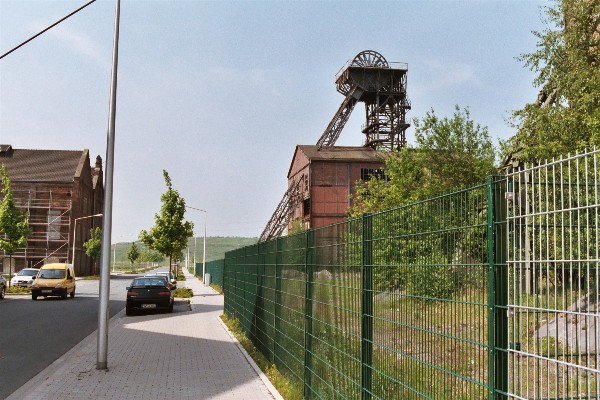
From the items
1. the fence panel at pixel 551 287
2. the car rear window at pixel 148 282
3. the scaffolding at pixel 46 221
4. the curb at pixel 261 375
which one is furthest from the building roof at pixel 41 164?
the fence panel at pixel 551 287

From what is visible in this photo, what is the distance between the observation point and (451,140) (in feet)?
114

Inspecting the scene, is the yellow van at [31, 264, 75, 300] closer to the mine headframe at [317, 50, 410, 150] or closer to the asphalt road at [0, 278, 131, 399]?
the asphalt road at [0, 278, 131, 399]

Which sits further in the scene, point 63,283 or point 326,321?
point 63,283

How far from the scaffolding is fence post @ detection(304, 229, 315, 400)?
208 ft

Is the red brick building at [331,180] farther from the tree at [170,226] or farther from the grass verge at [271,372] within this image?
the grass verge at [271,372]

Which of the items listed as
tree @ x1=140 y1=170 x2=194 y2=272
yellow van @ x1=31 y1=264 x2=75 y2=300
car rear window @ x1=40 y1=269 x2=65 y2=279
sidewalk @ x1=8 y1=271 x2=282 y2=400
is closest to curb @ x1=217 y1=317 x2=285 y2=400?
sidewalk @ x1=8 y1=271 x2=282 y2=400

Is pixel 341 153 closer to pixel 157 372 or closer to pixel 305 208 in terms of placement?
pixel 305 208

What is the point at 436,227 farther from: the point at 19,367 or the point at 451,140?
the point at 451,140

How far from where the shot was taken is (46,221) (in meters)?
67.6

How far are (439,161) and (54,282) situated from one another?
21.1m

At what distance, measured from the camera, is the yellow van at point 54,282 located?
30.5 meters

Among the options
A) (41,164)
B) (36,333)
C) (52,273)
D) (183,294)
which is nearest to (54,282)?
(52,273)

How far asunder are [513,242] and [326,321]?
377cm

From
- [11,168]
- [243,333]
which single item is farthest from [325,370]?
[11,168]
